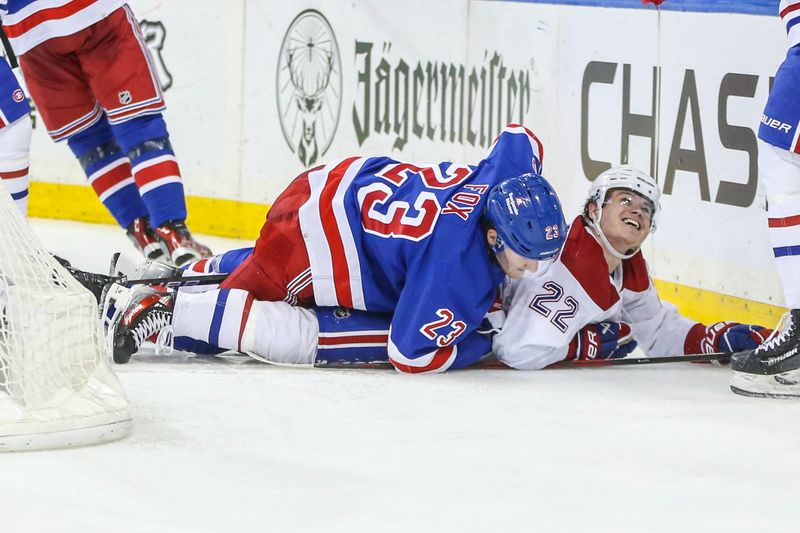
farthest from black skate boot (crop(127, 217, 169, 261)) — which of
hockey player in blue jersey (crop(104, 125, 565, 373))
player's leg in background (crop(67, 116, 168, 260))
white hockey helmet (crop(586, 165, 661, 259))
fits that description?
white hockey helmet (crop(586, 165, 661, 259))

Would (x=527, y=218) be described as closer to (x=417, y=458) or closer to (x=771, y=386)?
(x=771, y=386)

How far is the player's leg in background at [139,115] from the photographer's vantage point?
411 centimetres

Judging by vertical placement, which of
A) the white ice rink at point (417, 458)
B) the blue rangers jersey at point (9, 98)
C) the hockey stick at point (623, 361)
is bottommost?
the white ice rink at point (417, 458)

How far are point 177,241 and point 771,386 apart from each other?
6.48ft

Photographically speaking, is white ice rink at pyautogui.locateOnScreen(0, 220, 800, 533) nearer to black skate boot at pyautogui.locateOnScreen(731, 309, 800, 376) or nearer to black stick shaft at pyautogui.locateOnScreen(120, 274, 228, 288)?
black skate boot at pyautogui.locateOnScreen(731, 309, 800, 376)

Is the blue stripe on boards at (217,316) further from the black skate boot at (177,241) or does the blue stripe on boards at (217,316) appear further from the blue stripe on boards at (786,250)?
the blue stripe on boards at (786,250)

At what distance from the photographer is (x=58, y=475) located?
6.92 ft

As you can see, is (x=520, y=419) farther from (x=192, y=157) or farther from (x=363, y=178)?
(x=192, y=157)

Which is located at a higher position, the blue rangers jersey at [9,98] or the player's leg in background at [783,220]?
the blue rangers jersey at [9,98]

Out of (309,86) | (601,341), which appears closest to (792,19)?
(601,341)

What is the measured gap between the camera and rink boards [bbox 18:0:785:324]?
364 centimetres

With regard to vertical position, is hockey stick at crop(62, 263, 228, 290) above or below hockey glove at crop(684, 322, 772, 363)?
above

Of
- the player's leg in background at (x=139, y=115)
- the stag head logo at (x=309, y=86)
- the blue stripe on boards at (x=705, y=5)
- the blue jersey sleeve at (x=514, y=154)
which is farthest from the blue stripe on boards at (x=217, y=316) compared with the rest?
the stag head logo at (x=309, y=86)

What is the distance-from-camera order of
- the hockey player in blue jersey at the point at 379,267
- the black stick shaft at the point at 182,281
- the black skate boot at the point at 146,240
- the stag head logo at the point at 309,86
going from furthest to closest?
1. the stag head logo at the point at 309,86
2. the black skate boot at the point at 146,240
3. the black stick shaft at the point at 182,281
4. the hockey player in blue jersey at the point at 379,267
